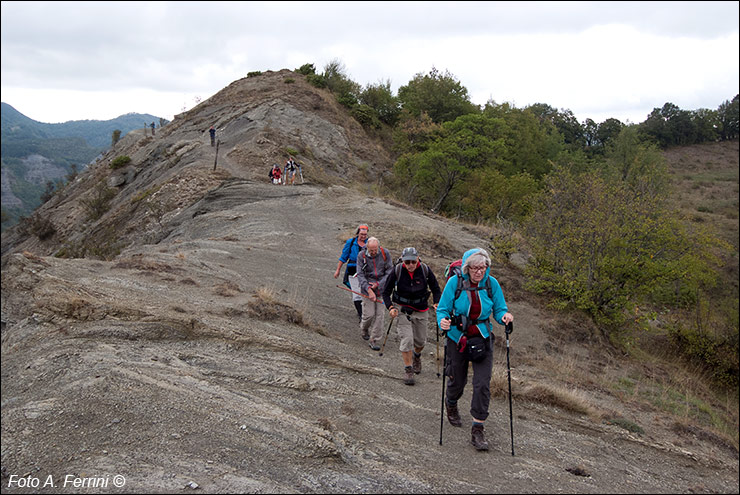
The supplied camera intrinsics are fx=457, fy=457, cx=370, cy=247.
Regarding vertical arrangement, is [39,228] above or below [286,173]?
below

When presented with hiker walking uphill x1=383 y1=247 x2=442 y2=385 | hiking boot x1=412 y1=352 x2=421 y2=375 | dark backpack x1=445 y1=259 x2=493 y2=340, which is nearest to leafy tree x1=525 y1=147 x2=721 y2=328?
hiking boot x1=412 y1=352 x2=421 y2=375

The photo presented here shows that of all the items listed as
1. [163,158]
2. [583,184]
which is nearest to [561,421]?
[583,184]

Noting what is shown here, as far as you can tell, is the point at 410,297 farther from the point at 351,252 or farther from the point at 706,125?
the point at 706,125

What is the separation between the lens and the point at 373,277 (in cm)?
752

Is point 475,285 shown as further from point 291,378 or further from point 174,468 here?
point 174,468

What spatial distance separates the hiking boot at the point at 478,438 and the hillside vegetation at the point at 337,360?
0.34ft

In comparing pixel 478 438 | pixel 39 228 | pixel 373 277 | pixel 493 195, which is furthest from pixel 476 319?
pixel 39 228

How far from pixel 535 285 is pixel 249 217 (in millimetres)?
11714

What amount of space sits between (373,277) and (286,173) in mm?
20239

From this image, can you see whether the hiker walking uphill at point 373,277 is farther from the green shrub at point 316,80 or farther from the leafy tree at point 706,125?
the leafy tree at point 706,125

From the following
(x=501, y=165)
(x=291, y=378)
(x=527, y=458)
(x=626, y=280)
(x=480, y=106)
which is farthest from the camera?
(x=480, y=106)

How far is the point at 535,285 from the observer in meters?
12.9

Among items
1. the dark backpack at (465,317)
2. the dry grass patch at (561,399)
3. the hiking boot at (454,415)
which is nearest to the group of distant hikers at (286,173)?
the dry grass patch at (561,399)

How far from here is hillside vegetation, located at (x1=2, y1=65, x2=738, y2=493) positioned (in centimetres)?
395
